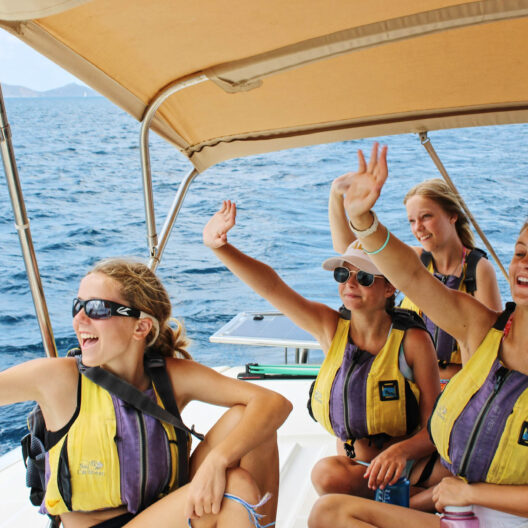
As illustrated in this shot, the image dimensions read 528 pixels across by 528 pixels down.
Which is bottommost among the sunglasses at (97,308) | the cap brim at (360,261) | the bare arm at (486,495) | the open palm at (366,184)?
the bare arm at (486,495)

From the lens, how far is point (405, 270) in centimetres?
145

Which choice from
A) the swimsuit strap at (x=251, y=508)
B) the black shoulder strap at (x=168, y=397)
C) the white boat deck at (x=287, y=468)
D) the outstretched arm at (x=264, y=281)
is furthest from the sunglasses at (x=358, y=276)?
the white boat deck at (x=287, y=468)

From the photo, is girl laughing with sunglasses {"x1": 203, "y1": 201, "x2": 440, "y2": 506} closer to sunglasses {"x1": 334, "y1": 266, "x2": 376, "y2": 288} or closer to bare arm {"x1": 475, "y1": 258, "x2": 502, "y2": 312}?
sunglasses {"x1": 334, "y1": 266, "x2": 376, "y2": 288}

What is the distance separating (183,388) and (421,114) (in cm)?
165

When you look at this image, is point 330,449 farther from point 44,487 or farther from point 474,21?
point 474,21

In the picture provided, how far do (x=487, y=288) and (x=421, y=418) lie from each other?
823mm

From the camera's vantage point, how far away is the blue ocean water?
14.2 meters

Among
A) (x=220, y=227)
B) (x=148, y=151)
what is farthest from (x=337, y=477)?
(x=148, y=151)

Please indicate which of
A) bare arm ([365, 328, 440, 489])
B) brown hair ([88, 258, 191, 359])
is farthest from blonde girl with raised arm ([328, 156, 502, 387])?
brown hair ([88, 258, 191, 359])

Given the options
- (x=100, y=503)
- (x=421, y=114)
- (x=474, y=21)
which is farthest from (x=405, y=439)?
(x=421, y=114)

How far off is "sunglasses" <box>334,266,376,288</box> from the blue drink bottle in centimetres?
61

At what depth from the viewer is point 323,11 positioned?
67.7 inches

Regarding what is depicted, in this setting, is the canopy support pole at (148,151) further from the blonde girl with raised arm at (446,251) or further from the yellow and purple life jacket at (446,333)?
the yellow and purple life jacket at (446,333)

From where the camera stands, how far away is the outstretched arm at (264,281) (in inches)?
70.3
